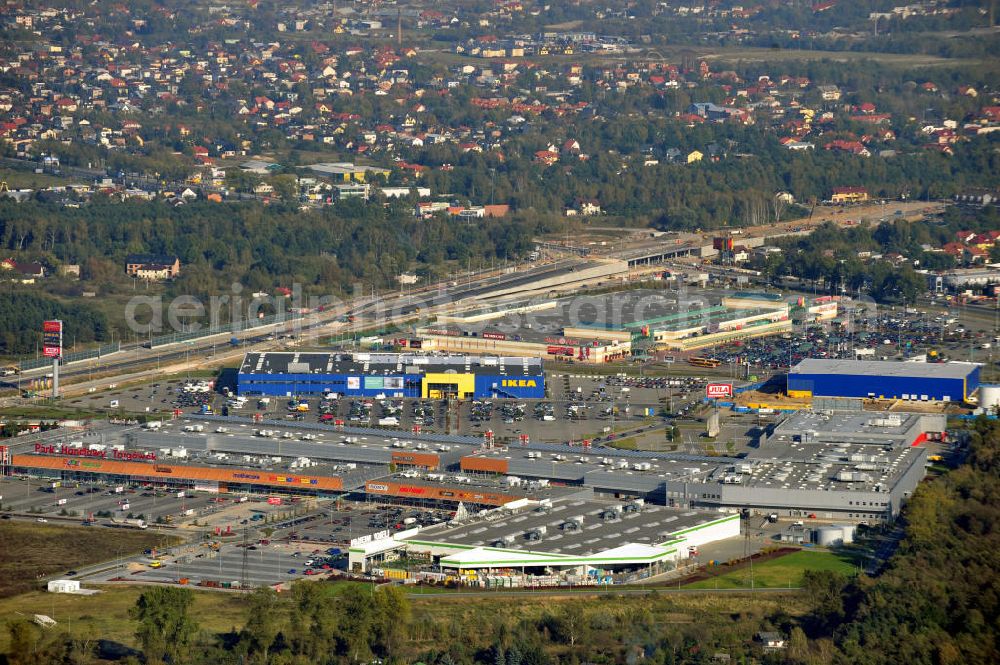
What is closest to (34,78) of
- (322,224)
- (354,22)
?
(354,22)

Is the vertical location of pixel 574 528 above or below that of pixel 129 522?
above

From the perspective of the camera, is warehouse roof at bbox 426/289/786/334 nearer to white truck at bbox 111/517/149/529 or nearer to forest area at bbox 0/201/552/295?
forest area at bbox 0/201/552/295

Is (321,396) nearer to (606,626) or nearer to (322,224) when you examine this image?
(606,626)

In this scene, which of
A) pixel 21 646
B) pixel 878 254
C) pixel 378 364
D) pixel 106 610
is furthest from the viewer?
pixel 878 254

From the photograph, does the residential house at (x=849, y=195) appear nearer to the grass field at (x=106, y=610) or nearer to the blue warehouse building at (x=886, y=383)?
the blue warehouse building at (x=886, y=383)

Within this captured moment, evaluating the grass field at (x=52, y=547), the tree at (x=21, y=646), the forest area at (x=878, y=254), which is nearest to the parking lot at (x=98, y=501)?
the grass field at (x=52, y=547)

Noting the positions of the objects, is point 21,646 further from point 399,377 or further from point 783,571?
point 399,377

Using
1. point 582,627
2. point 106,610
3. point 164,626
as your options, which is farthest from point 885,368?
point 164,626
